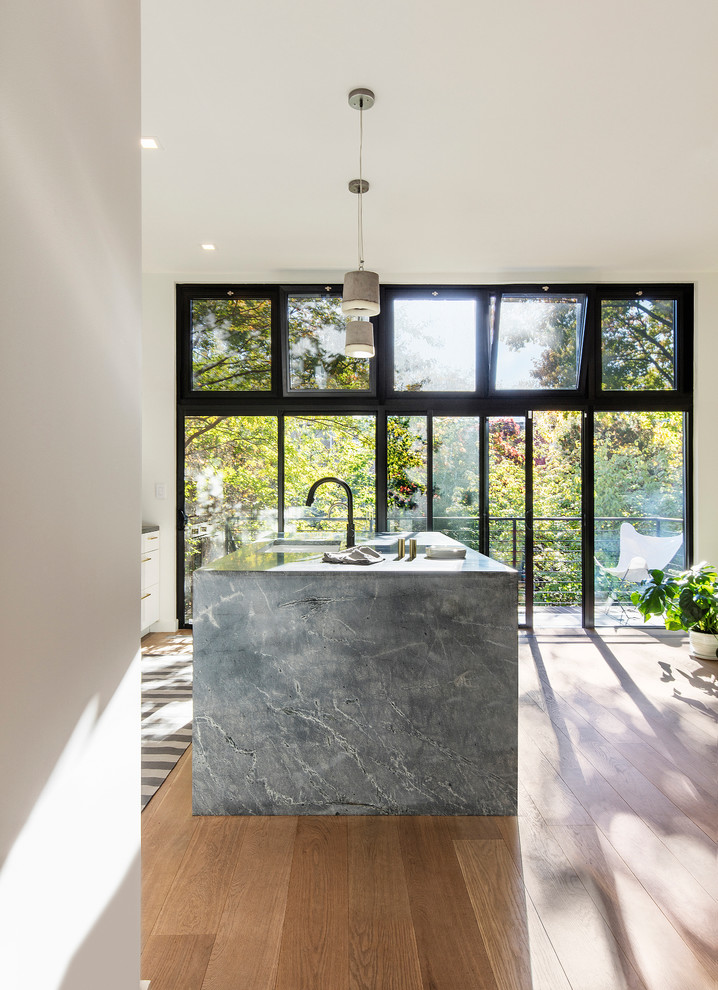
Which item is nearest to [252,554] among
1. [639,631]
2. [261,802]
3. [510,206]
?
[261,802]

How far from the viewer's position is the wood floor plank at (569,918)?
142 cm

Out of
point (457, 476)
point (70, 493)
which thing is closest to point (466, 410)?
A: point (457, 476)

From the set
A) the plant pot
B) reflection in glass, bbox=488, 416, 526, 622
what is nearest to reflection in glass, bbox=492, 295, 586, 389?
reflection in glass, bbox=488, 416, 526, 622

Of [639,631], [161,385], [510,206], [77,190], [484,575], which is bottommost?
[639,631]

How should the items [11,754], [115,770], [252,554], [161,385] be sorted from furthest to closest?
[161,385] < [252,554] < [115,770] < [11,754]

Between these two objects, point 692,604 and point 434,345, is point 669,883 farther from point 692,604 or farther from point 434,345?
point 434,345

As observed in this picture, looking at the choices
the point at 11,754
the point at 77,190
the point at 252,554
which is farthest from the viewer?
the point at 252,554

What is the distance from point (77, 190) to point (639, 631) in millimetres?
5077

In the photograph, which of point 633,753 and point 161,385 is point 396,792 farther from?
point 161,385

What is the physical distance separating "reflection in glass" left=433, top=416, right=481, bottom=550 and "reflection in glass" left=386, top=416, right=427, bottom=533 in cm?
11

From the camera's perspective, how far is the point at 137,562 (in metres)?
1.13

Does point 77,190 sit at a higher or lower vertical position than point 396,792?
higher

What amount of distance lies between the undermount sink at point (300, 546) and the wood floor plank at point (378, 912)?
1.08 metres

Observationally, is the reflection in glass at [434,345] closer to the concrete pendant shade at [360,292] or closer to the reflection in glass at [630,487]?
the reflection in glass at [630,487]
